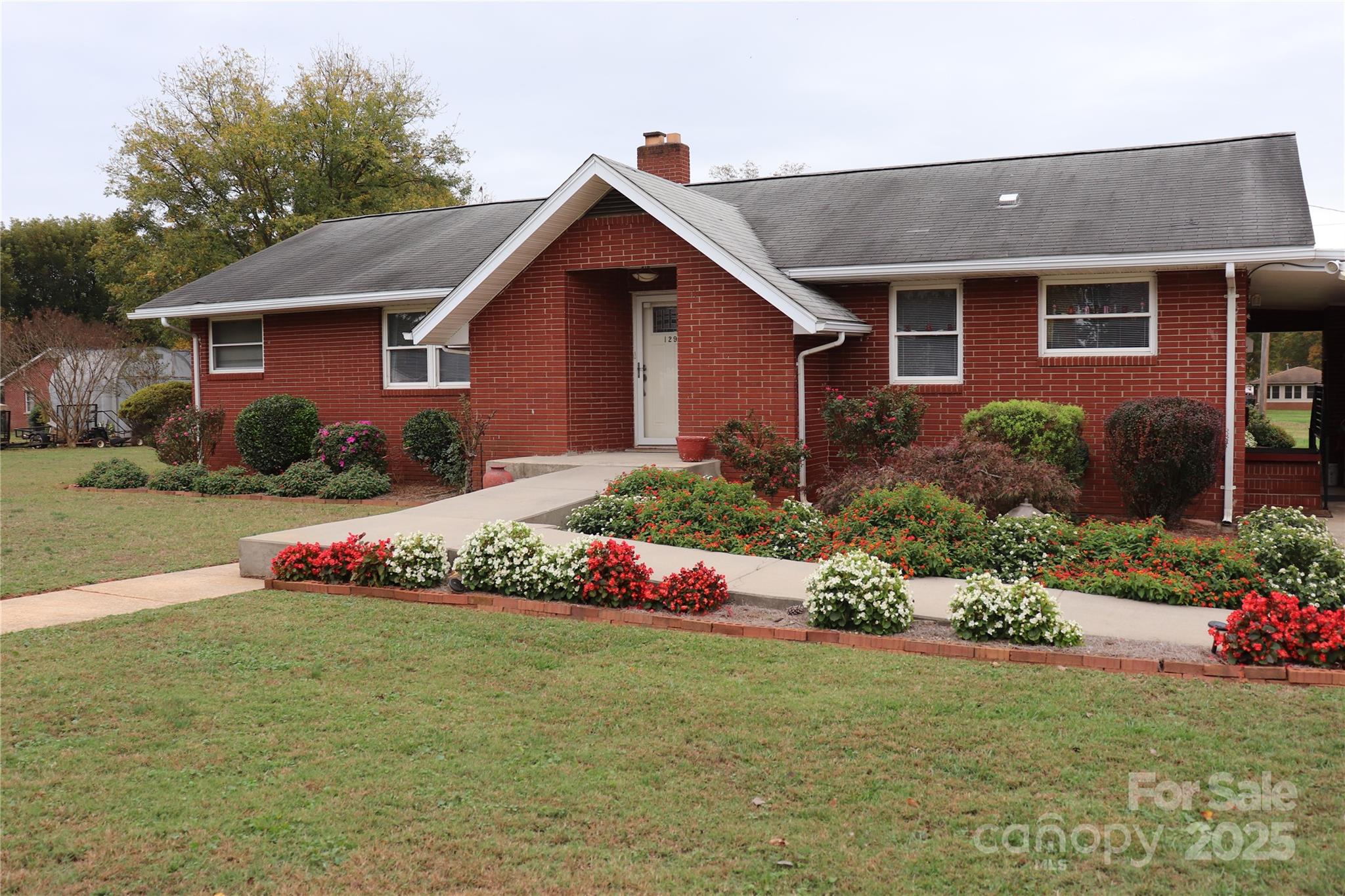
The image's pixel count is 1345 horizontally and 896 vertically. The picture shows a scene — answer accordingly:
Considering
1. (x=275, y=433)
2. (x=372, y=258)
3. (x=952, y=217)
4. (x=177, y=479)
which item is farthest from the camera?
(x=372, y=258)

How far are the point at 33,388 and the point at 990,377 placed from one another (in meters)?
33.0

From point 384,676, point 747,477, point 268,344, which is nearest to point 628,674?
point 384,676

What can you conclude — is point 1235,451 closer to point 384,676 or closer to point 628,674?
point 628,674

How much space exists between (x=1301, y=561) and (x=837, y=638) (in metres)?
3.86

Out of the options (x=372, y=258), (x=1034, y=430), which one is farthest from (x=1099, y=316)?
(x=372, y=258)

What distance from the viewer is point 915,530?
9172mm

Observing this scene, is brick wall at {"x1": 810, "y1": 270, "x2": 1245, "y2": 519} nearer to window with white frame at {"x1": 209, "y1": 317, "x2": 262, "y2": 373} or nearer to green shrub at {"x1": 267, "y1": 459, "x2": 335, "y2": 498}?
green shrub at {"x1": 267, "y1": 459, "x2": 335, "y2": 498}

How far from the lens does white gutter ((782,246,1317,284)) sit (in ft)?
37.9

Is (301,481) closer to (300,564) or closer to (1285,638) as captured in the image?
(300,564)

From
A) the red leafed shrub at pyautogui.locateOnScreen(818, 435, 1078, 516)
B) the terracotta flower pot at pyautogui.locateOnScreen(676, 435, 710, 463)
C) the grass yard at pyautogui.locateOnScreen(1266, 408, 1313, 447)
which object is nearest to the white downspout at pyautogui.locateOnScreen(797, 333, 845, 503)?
the terracotta flower pot at pyautogui.locateOnScreen(676, 435, 710, 463)

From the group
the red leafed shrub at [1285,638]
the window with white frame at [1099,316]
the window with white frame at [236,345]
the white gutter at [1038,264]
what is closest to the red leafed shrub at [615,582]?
the red leafed shrub at [1285,638]

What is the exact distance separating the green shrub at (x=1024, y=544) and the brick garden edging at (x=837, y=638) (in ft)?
6.89

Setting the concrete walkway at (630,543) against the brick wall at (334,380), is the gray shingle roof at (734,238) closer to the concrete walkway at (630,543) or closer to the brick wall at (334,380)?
the concrete walkway at (630,543)

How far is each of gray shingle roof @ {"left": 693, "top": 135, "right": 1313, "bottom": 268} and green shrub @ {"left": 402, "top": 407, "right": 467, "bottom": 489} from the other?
5.43 m
